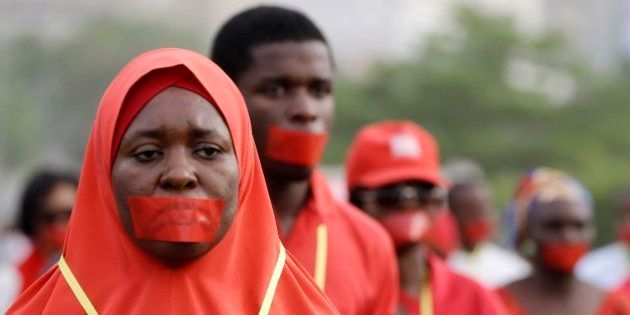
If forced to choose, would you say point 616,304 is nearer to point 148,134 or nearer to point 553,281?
→ point 553,281

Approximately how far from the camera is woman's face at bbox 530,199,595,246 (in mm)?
9234

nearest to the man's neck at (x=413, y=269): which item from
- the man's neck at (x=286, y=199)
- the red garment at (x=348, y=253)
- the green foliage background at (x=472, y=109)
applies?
the red garment at (x=348, y=253)

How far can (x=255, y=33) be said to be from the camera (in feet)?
21.6

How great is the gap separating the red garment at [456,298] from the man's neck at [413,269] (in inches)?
1.8

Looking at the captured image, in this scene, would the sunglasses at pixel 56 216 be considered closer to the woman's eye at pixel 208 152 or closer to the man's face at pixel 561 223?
the man's face at pixel 561 223

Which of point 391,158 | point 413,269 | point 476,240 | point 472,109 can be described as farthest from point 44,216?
point 472,109

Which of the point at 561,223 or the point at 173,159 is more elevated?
the point at 173,159

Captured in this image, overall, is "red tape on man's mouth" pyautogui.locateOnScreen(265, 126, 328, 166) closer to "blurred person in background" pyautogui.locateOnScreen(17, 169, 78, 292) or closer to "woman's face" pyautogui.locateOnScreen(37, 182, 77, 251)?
"blurred person in background" pyautogui.locateOnScreen(17, 169, 78, 292)

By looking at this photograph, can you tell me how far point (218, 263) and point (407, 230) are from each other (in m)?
2.94

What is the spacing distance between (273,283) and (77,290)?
0.58 meters

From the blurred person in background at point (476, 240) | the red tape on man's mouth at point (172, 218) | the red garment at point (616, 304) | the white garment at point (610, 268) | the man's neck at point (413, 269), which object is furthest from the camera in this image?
the white garment at point (610, 268)

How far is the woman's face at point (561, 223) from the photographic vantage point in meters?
9.23

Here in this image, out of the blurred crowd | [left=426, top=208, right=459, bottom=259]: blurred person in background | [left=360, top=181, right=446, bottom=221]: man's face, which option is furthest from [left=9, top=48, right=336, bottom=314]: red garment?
[left=426, top=208, right=459, bottom=259]: blurred person in background

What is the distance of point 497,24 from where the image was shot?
43625 mm
